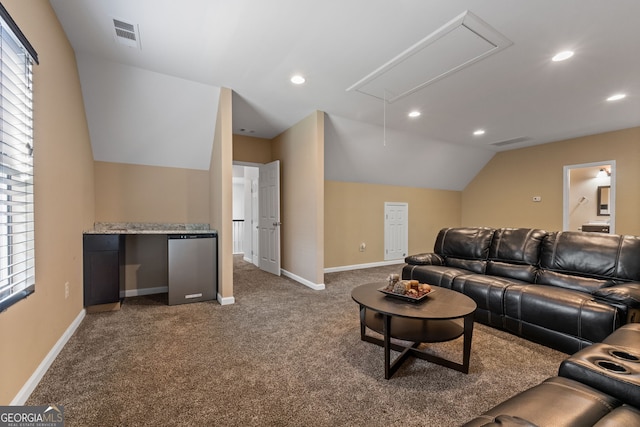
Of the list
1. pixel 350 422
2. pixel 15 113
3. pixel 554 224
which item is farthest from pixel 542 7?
A: pixel 554 224

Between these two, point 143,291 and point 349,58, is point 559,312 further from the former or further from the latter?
point 143,291

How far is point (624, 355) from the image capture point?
4.22ft

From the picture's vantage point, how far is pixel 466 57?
8.95 feet

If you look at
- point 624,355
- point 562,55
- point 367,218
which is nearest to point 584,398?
point 624,355

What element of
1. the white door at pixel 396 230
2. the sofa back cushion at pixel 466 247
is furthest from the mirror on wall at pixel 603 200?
the sofa back cushion at pixel 466 247

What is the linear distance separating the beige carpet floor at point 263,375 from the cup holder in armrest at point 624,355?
674 mm

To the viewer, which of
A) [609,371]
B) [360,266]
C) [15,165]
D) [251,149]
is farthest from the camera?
[360,266]

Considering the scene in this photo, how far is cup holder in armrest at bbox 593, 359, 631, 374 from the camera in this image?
115 cm

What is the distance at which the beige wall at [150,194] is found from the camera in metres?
3.78

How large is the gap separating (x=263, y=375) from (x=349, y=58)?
2.87 metres

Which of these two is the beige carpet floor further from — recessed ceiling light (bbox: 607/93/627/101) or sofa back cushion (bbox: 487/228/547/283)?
recessed ceiling light (bbox: 607/93/627/101)

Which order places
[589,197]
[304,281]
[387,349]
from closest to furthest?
[387,349]
[304,281]
[589,197]

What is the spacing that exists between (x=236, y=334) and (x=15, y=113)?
7.36 feet

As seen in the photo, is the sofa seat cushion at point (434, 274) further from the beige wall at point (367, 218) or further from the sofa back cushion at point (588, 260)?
the beige wall at point (367, 218)
